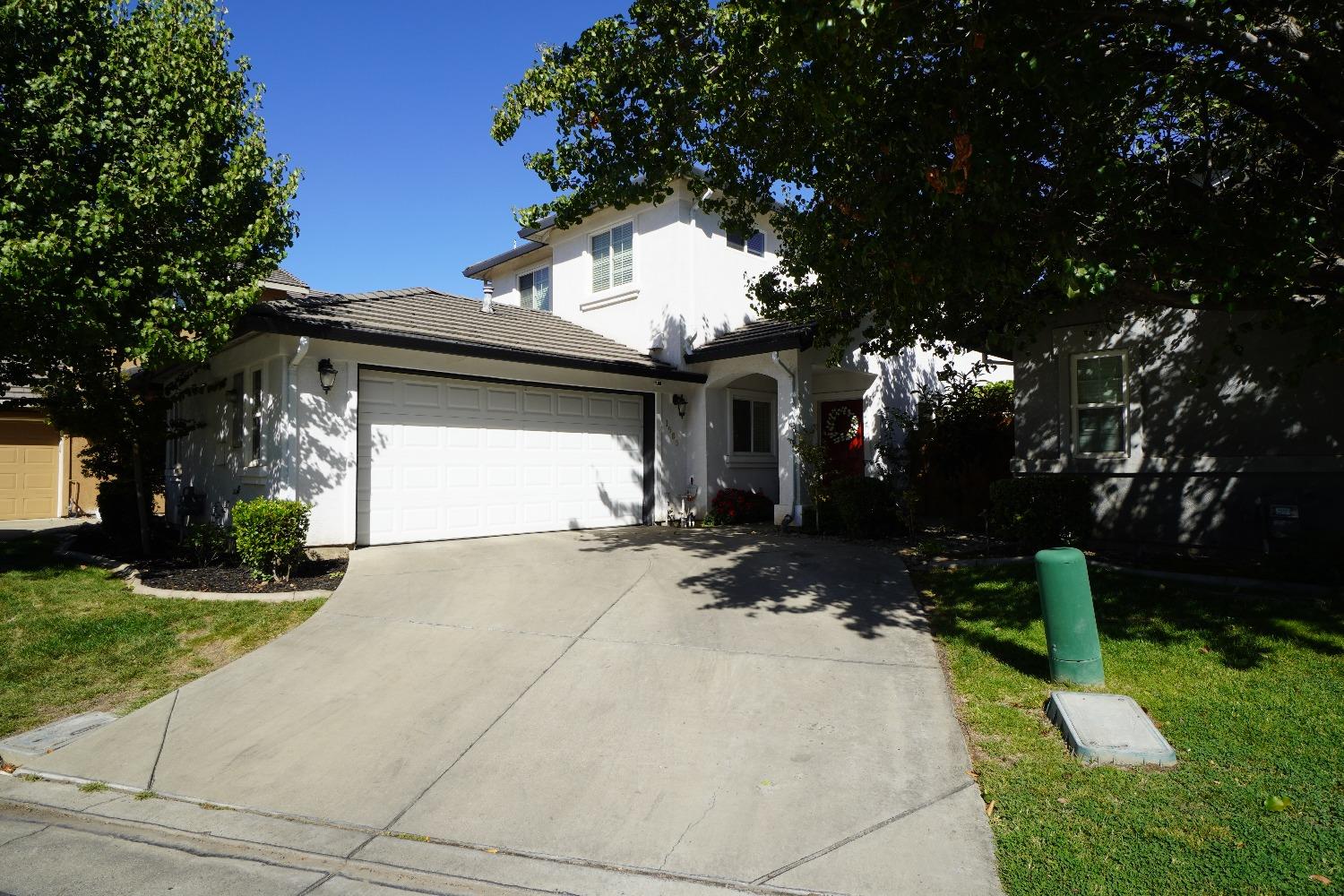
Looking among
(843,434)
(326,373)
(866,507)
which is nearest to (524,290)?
(843,434)

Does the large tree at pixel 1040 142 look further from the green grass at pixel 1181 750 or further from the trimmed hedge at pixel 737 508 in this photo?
the trimmed hedge at pixel 737 508

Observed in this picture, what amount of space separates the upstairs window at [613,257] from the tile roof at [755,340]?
2.54 meters

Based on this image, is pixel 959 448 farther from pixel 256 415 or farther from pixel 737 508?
pixel 256 415

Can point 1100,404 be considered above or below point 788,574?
above

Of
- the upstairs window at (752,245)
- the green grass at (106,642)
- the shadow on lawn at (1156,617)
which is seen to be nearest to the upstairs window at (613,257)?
the upstairs window at (752,245)

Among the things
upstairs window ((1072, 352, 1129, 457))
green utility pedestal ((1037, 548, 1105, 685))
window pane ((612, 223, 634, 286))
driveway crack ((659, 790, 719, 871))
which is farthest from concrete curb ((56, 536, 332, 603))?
upstairs window ((1072, 352, 1129, 457))

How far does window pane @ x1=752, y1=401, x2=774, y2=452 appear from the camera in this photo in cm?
1622

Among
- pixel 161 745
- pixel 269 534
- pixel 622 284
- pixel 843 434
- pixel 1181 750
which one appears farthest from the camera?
pixel 622 284

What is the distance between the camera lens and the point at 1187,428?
9844mm

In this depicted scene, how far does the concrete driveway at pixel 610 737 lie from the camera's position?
12.1 feet

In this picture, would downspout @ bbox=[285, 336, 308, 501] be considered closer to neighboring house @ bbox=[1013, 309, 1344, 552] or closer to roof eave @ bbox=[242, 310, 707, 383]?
roof eave @ bbox=[242, 310, 707, 383]

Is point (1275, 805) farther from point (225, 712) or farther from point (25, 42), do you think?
point (25, 42)

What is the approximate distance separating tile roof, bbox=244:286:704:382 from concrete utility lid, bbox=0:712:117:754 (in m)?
5.43

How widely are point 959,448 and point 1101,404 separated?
344cm
